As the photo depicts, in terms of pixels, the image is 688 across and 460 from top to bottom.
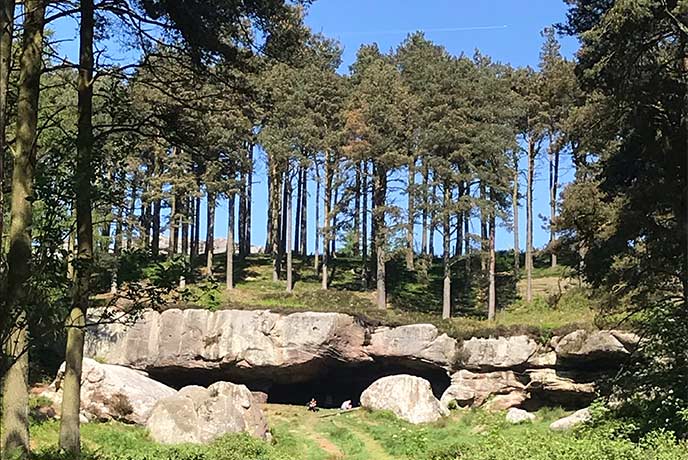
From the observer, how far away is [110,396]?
19438mm

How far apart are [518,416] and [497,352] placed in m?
2.90

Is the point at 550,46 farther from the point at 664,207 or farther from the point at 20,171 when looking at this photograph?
the point at 20,171

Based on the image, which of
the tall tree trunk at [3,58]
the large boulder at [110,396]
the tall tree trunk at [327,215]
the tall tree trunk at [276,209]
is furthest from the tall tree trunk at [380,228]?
the tall tree trunk at [3,58]

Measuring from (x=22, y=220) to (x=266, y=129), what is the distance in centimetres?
2844

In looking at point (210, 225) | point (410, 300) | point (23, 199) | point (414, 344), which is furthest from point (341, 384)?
point (23, 199)

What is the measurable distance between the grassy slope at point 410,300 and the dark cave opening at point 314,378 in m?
1.91

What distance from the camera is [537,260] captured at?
139ft

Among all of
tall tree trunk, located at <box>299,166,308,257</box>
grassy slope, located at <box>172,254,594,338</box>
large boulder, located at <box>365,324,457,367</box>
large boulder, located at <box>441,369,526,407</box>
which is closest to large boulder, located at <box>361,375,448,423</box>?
large boulder, located at <box>441,369,526,407</box>

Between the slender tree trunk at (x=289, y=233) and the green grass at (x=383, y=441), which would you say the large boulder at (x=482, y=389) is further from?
the slender tree trunk at (x=289, y=233)

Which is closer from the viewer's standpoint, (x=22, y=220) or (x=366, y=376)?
(x=22, y=220)

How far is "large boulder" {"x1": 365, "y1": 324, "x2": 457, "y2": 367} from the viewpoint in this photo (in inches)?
946

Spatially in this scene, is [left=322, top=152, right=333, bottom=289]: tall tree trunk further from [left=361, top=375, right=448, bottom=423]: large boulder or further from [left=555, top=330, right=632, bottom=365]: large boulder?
[left=555, top=330, right=632, bottom=365]: large boulder

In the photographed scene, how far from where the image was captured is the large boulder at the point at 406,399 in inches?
858

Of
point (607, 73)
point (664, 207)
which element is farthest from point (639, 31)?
point (664, 207)
